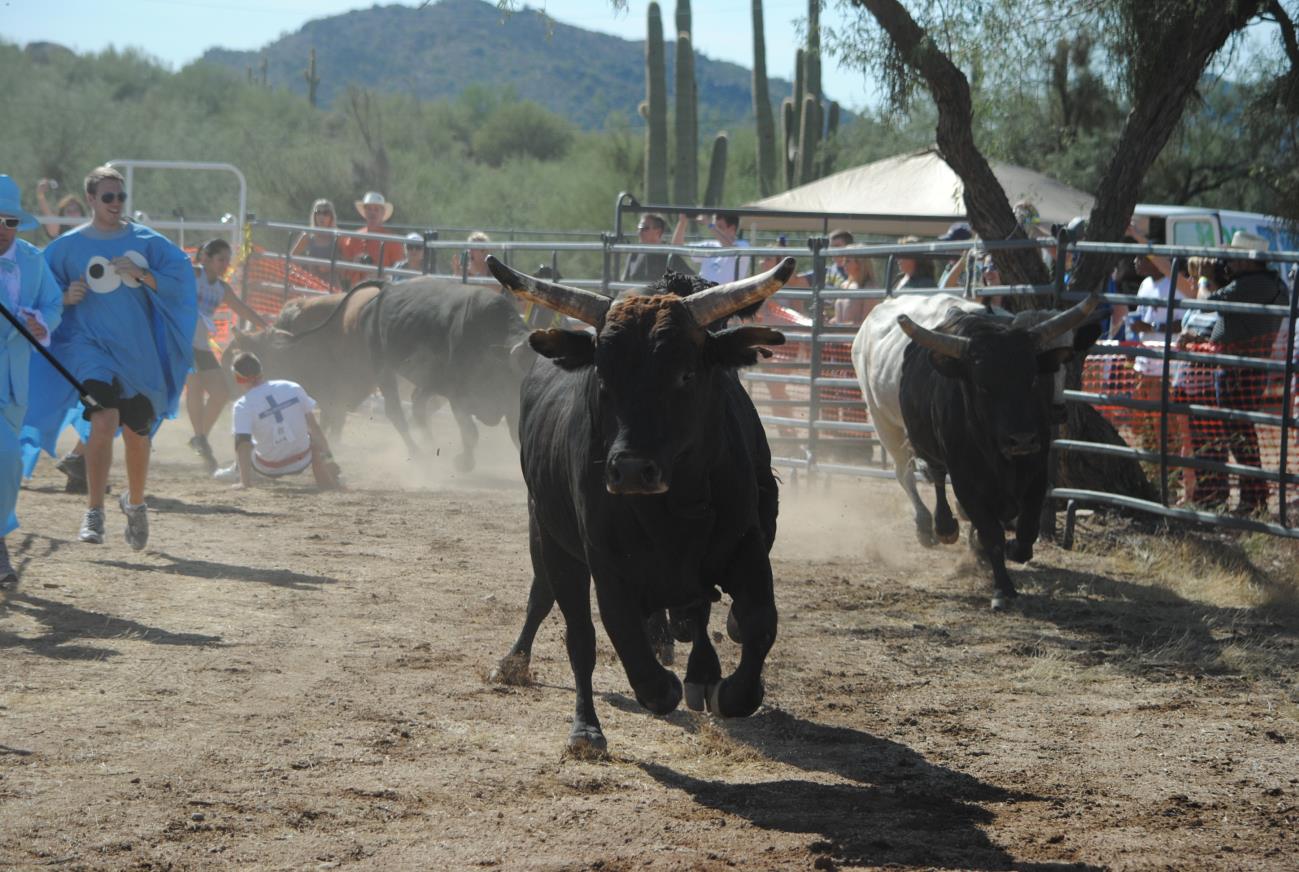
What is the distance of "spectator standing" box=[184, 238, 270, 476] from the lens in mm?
13180

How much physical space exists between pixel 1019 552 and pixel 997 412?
0.89m

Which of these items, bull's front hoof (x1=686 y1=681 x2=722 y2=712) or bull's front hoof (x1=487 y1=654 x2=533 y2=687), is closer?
bull's front hoof (x1=686 y1=681 x2=722 y2=712)

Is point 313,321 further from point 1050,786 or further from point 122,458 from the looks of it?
point 1050,786

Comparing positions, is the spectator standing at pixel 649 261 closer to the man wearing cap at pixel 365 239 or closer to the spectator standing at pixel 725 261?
the spectator standing at pixel 725 261

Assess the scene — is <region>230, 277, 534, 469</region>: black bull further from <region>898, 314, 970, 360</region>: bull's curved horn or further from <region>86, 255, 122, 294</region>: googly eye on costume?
<region>898, 314, 970, 360</region>: bull's curved horn

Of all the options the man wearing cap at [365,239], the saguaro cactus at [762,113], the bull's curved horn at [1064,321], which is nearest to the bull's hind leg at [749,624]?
the bull's curved horn at [1064,321]

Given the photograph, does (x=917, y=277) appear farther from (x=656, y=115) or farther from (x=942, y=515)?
(x=656, y=115)

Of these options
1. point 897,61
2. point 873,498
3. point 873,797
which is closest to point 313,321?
point 873,498

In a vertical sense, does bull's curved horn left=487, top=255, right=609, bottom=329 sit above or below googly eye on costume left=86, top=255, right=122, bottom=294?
below

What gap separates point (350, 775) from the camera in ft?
16.5

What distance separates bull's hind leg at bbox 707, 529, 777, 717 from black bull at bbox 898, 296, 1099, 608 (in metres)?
3.24

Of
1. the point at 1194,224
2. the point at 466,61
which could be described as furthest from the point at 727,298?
the point at 466,61

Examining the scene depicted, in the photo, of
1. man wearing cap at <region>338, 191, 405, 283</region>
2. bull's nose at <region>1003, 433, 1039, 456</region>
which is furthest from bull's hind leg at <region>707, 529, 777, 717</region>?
man wearing cap at <region>338, 191, 405, 283</region>

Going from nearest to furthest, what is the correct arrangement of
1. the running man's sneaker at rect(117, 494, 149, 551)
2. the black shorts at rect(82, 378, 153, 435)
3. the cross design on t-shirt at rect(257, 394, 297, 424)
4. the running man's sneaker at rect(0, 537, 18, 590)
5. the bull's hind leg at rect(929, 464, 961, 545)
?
the running man's sneaker at rect(0, 537, 18, 590)
the black shorts at rect(82, 378, 153, 435)
the running man's sneaker at rect(117, 494, 149, 551)
the bull's hind leg at rect(929, 464, 961, 545)
the cross design on t-shirt at rect(257, 394, 297, 424)
